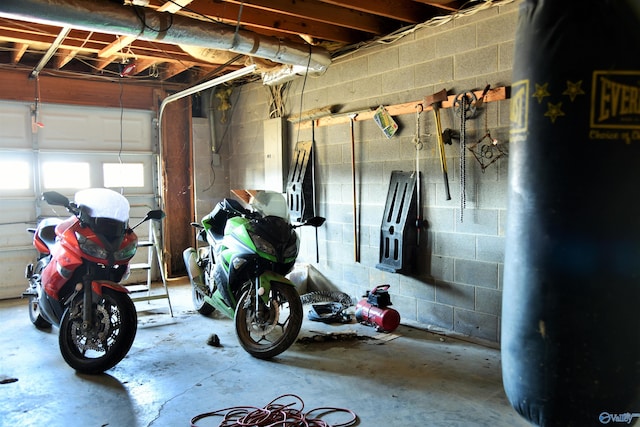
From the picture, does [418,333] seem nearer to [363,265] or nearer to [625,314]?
[363,265]

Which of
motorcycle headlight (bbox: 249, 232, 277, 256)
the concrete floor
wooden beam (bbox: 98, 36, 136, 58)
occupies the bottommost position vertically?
the concrete floor

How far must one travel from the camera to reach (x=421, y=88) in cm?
410

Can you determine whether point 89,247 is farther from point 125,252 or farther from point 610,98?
point 610,98

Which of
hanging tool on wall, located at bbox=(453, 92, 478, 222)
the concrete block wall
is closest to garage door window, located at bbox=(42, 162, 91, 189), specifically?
the concrete block wall

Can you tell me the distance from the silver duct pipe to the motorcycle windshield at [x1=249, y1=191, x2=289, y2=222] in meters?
1.18

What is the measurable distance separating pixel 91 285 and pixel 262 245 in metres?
1.09

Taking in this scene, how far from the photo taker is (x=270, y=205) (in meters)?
3.68

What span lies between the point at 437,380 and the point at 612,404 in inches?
67.7

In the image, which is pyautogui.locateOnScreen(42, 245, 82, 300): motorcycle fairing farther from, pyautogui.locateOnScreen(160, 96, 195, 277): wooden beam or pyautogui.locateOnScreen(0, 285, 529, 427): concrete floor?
pyautogui.locateOnScreen(160, 96, 195, 277): wooden beam

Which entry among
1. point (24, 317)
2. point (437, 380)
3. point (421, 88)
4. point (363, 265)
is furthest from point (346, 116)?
point (24, 317)

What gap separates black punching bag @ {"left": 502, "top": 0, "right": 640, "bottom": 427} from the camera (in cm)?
132

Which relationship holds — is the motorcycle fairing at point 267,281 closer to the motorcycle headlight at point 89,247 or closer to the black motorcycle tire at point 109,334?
the black motorcycle tire at point 109,334

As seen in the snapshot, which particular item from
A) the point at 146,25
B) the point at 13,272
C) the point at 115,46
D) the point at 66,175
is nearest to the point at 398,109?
the point at 146,25

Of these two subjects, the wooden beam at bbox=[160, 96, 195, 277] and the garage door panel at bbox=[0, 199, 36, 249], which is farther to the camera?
the wooden beam at bbox=[160, 96, 195, 277]
